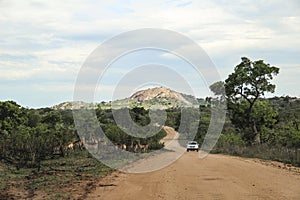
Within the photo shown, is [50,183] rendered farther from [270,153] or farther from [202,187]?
[270,153]

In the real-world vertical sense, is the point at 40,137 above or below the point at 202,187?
above

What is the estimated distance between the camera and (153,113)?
126 feet

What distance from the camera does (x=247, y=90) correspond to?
40281 millimetres

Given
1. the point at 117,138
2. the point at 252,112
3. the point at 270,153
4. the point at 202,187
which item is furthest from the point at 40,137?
the point at 252,112

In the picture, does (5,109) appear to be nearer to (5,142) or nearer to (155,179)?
(5,142)

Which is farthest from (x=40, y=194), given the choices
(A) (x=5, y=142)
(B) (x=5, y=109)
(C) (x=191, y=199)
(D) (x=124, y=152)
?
(B) (x=5, y=109)

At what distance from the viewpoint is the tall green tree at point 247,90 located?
3966cm

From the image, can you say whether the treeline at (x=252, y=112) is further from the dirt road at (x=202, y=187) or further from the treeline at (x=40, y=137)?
the dirt road at (x=202, y=187)

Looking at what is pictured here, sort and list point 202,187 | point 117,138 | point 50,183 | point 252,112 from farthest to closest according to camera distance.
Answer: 1. point 252,112
2. point 117,138
3. point 50,183
4. point 202,187

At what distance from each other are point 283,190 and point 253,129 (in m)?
29.6

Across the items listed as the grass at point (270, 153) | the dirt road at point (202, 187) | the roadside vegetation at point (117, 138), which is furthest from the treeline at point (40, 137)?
the dirt road at point (202, 187)

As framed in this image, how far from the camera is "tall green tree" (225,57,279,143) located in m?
39.7

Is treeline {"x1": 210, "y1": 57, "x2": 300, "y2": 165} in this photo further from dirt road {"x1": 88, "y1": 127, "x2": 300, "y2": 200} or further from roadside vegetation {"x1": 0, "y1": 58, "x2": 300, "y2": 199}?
dirt road {"x1": 88, "y1": 127, "x2": 300, "y2": 200}

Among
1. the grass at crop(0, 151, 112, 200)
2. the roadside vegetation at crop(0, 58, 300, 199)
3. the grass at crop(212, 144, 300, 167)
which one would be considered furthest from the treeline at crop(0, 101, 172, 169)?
the grass at crop(212, 144, 300, 167)
